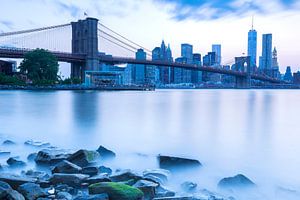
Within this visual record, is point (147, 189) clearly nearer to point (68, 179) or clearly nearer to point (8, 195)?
point (68, 179)

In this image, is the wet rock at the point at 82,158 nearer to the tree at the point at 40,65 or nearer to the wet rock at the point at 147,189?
the wet rock at the point at 147,189

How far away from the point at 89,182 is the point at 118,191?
0.83 metres

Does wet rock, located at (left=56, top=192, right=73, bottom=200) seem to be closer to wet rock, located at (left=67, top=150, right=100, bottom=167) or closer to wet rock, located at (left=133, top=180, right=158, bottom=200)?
wet rock, located at (left=133, top=180, right=158, bottom=200)

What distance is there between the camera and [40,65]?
52.9 meters

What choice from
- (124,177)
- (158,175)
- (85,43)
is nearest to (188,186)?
(158,175)

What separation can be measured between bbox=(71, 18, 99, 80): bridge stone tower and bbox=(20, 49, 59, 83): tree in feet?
17.9

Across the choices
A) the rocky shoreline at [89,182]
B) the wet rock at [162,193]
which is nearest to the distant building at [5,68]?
the rocky shoreline at [89,182]

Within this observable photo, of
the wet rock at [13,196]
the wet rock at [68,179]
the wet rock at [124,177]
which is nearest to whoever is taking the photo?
the wet rock at [13,196]

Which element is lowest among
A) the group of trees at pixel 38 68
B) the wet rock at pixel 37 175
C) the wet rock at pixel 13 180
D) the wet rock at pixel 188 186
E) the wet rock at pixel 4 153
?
the wet rock at pixel 188 186

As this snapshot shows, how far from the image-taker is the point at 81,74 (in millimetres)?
61312

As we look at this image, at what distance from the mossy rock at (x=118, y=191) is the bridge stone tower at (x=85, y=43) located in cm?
5263

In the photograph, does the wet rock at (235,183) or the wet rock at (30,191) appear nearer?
the wet rock at (30,191)

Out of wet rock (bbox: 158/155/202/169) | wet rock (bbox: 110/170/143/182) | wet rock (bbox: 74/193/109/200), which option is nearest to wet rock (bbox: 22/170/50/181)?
wet rock (bbox: 110/170/143/182)

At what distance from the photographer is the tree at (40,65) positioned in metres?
52.5
